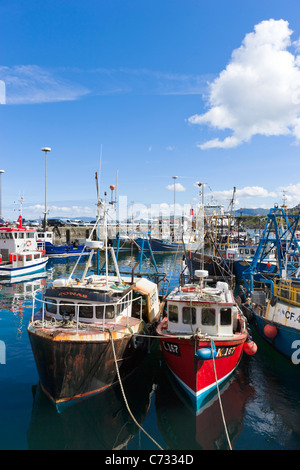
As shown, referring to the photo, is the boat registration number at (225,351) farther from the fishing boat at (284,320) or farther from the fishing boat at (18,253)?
the fishing boat at (18,253)

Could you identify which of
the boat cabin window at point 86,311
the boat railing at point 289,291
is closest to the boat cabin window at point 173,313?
the boat cabin window at point 86,311

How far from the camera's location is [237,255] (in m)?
43.8

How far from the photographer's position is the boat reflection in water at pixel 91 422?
33.8 ft

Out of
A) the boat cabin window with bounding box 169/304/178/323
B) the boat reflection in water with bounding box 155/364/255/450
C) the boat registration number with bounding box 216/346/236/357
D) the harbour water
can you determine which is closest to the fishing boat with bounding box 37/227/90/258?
the harbour water

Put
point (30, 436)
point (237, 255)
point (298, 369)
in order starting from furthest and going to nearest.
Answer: point (237, 255)
point (298, 369)
point (30, 436)

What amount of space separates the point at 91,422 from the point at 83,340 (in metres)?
3.15

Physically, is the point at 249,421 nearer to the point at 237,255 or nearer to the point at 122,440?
the point at 122,440

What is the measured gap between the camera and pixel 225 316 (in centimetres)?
1346

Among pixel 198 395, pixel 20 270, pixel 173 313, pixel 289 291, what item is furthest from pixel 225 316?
pixel 20 270

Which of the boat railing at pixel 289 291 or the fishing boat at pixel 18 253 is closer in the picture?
the boat railing at pixel 289 291

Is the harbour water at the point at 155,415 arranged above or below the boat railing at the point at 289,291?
below

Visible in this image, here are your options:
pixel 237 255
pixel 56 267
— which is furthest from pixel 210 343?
pixel 56 267

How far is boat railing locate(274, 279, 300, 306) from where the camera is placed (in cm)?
1659

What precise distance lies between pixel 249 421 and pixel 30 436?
27.1ft
